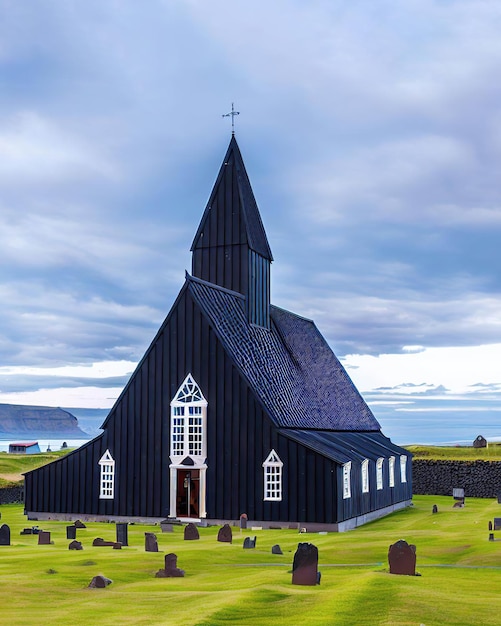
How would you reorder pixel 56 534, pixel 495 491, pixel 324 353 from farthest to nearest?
pixel 495 491 → pixel 324 353 → pixel 56 534

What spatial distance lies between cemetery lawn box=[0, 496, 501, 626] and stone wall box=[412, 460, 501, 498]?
3082 cm

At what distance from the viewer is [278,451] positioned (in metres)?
39.7

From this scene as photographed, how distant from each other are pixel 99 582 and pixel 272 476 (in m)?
19.7

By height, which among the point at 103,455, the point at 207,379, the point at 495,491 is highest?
the point at 207,379

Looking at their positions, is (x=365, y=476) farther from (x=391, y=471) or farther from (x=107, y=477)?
(x=107, y=477)

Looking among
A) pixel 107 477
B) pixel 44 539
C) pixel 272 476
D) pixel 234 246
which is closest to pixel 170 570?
pixel 44 539

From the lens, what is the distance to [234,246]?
49625 millimetres

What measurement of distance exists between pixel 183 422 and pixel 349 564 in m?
17.6

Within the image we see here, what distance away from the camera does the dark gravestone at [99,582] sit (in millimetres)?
20438

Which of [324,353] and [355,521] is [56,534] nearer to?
[355,521]

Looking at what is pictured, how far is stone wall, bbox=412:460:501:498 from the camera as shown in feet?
211

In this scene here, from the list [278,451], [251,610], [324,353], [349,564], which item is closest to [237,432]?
[278,451]

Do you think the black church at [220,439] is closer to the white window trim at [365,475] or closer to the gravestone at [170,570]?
the white window trim at [365,475]

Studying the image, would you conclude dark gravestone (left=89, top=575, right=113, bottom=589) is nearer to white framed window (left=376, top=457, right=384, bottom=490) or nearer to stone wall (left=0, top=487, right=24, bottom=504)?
white framed window (left=376, top=457, right=384, bottom=490)
